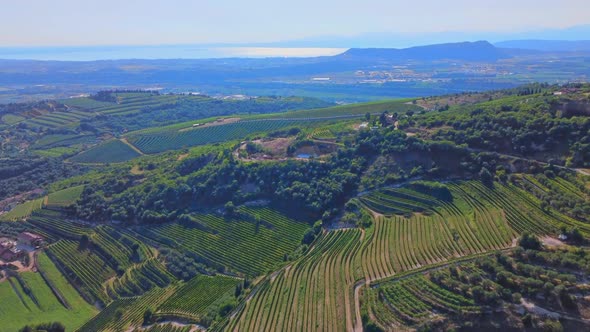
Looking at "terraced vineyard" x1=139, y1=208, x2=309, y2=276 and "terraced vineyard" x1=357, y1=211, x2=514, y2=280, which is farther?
"terraced vineyard" x1=139, y1=208, x2=309, y2=276

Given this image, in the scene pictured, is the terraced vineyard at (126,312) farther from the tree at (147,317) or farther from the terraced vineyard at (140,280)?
the terraced vineyard at (140,280)

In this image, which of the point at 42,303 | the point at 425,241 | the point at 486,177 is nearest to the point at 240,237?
the point at 425,241

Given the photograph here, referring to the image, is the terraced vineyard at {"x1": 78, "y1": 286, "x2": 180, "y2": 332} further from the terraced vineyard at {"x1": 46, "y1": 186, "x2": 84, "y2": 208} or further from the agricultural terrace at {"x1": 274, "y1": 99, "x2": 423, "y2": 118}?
the agricultural terrace at {"x1": 274, "y1": 99, "x2": 423, "y2": 118}

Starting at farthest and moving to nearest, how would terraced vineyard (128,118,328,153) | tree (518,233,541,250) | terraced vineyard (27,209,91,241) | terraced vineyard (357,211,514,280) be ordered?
terraced vineyard (128,118,328,153)
terraced vineyard (27,209,91,241)
terraced vineyard (357,211,514,280)
tree (518,233,541,250)

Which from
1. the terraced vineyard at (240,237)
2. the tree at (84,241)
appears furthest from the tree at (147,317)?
the tree at (84,241)

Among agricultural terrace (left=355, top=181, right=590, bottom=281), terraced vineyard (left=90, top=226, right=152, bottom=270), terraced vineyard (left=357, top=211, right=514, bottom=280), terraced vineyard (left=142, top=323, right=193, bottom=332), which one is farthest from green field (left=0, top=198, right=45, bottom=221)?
terraced vineyard (left=357, top=211, right=514, bottom=280)

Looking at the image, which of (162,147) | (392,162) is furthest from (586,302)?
(162,147)

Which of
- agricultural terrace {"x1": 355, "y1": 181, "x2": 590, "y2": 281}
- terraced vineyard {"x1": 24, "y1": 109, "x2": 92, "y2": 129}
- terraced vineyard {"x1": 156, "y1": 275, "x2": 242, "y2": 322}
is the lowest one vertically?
terraced vineyard {"x1": 156, "y1": 275, "x2": 242, "y2": 322}
